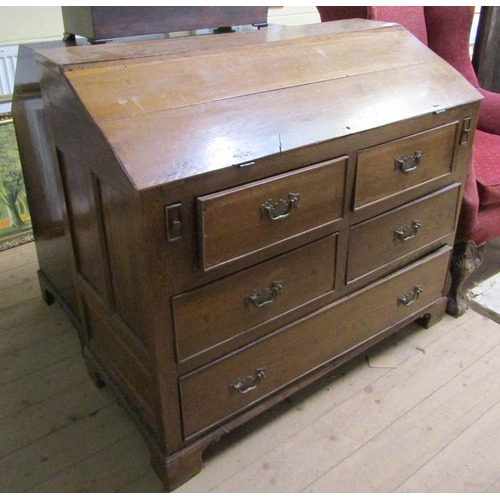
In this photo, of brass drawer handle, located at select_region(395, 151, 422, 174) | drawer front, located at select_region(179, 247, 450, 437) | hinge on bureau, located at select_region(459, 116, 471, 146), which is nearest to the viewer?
drawer front, located at select_region(179, 247, 450, 437)

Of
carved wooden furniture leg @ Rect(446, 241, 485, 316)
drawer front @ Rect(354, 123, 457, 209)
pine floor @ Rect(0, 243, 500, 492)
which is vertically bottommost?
pine floor @ Rect(0, 243, 500, 492)

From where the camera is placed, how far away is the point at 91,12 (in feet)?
4.07

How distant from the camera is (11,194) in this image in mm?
2174

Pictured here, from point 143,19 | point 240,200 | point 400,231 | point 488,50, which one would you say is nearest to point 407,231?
point 400,231

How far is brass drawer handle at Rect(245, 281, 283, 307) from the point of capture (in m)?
1.18

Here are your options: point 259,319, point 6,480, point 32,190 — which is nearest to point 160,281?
point 259,319

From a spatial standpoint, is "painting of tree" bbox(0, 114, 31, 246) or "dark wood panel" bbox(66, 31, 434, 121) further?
"painting of tree" bbox(0, 114, 31, 246)


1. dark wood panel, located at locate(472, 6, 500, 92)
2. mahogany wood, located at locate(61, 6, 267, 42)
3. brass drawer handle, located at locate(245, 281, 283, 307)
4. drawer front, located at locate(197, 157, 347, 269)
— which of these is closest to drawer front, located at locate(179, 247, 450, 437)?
brass drawer handle, located at locate(245, 281, 283, 307)

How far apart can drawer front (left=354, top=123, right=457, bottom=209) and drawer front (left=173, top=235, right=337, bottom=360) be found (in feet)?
0.53

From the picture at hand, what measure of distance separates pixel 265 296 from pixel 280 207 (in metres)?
0.22

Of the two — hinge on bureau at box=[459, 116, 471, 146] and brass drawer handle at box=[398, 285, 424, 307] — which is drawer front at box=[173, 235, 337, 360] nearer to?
brass drawer handle at box=[398, 285, 424, 307]

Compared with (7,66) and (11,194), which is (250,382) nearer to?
(11,194)
